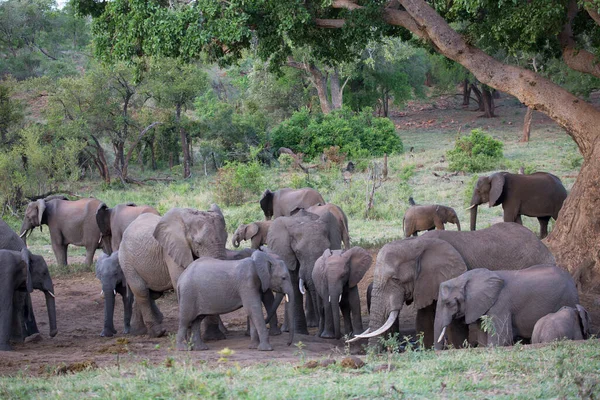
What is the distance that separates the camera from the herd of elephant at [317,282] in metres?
8.84

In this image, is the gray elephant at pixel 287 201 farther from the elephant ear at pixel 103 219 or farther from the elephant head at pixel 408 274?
the elephant head at pixel 408 274

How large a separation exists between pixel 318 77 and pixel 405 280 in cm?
3303

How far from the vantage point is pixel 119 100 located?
30125 mm

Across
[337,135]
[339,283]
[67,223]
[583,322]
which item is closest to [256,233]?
[339,283]

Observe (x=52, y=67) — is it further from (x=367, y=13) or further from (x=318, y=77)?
(x=367, y=13)

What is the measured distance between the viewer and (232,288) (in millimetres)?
9336

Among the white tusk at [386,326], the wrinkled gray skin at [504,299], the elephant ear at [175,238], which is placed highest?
the elephant ear at [175,238]

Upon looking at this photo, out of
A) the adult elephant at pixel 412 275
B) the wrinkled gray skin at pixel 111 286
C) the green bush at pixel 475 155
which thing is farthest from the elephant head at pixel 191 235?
the green bush at pixel 475 155

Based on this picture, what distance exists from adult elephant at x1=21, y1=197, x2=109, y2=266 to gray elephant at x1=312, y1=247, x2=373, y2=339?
7.70 meters

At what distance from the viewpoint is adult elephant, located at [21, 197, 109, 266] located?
16.9 m

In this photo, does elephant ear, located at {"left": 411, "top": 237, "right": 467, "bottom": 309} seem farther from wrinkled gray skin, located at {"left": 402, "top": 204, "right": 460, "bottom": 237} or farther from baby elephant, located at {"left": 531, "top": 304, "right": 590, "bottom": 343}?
wrinkled gray skin, located at {"left": 402, "top": 204, "right": 460, "bottom": 237}

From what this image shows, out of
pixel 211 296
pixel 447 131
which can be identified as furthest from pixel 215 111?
pixel 211 296

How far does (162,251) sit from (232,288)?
1856 millimetres

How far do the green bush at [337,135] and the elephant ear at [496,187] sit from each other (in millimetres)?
15683
